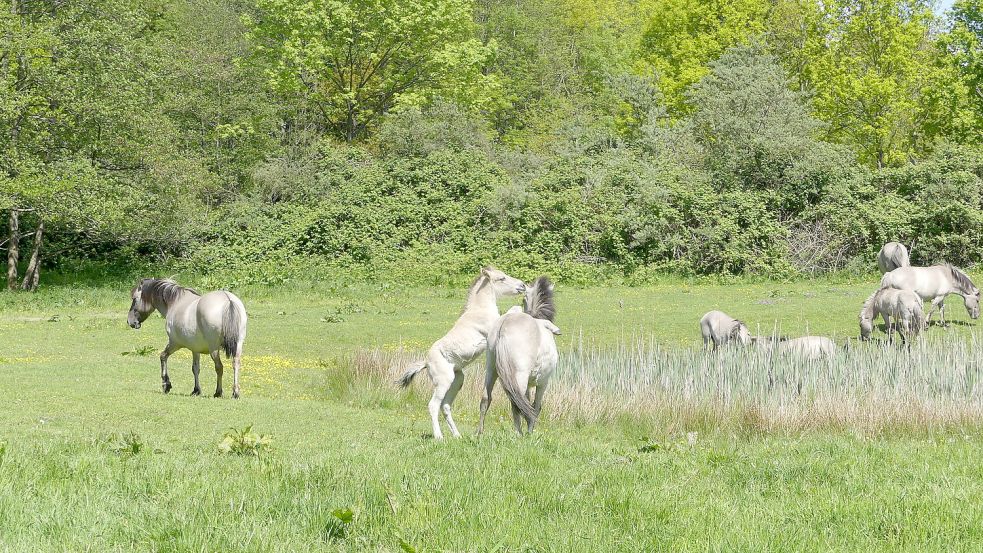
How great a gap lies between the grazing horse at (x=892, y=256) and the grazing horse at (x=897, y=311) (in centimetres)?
590

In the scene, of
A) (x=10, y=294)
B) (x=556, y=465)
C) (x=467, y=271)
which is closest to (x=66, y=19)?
(x=10, y=294)

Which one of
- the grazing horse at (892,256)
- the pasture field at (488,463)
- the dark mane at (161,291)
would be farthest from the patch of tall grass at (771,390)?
the grazing horse at (892,256)

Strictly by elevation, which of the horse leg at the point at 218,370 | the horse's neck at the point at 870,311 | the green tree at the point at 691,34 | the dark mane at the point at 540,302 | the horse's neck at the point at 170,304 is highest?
the green tree at the point at 691,34

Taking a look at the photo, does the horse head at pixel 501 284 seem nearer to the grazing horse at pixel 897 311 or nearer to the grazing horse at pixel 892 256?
the grazing horse at pixel 897 311

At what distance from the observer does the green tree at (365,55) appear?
44344 mm

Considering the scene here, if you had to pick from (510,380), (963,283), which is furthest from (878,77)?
(510,380)

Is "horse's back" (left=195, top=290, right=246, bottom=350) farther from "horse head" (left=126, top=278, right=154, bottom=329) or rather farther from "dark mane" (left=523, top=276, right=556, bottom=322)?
"dark mane" (left=523, top=276, right=556, bottom=322)

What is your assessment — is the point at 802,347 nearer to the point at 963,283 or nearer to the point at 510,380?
the point at 510,380

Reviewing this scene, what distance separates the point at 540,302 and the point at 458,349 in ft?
4.91

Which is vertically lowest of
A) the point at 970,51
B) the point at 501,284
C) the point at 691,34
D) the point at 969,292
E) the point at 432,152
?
the point at 969,292

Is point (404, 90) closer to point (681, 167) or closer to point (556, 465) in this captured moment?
point (681, 167)

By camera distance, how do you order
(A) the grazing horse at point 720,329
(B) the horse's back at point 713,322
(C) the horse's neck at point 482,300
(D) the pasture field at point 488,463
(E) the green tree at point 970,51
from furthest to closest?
(E) the green tree at point 970,51, (B) the horse's back at point 713,322, (A) the grazing horse at point 720,329, (C) the horse's neck at point 482,300, (D) the pasture field at point 488,463

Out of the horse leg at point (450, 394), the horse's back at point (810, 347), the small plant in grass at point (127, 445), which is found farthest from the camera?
the horse's back at point (810, 347)

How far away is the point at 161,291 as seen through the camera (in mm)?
15438
